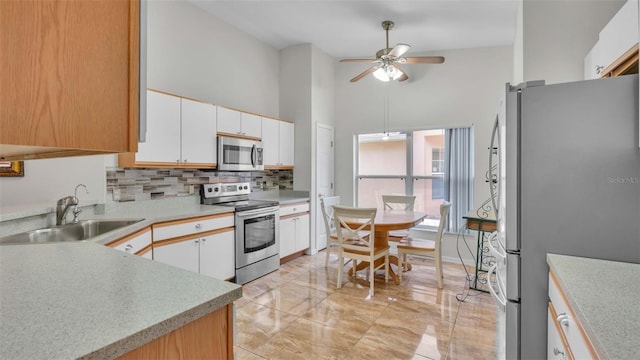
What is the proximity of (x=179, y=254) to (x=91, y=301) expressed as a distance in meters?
2.08

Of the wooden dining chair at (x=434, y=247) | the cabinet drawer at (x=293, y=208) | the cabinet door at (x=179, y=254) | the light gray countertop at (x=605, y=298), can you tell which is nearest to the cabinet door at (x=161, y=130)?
the cabinet door at (x=179, y=254)

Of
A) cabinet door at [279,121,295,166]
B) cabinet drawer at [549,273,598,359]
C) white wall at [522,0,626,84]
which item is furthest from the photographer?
cabinet door at [279,121,295,166]

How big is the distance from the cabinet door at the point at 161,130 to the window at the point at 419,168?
9.49 feet

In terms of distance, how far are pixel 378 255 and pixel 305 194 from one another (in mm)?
1740

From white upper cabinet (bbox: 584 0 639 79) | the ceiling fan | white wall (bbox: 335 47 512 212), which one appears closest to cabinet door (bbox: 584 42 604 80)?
white upper cabinet (bbox: 584 0 639 79)

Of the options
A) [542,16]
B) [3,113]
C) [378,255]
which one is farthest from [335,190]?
[3,113]

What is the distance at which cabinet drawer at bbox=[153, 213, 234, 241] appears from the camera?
2.63m

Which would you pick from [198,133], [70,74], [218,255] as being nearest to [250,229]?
[218,255]

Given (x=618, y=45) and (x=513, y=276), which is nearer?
(x=513, y=276)

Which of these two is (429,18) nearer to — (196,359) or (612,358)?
(612,358)

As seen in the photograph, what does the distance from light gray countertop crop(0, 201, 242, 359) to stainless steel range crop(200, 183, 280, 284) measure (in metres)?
2.08

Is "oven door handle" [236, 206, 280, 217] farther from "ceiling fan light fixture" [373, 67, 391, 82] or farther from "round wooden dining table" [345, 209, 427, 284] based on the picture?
"ceiling fan light fixture" [373, 67, 391, 82]

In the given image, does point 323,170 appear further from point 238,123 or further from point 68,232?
point 68,232

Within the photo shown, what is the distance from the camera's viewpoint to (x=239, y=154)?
3.73 metres
